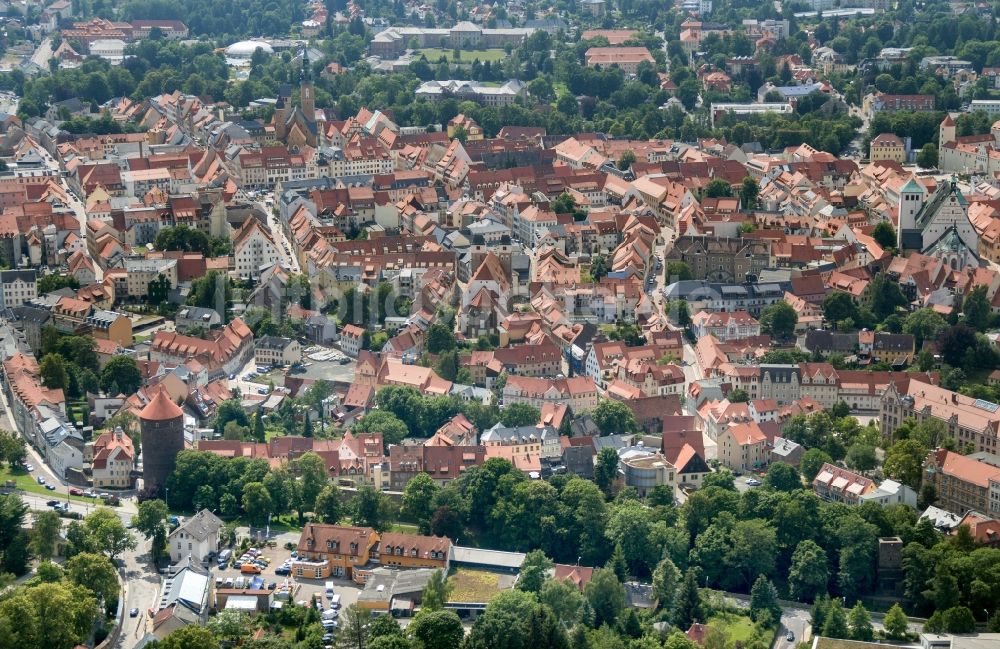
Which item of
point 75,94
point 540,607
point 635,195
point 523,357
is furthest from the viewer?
Answer: point 75,94

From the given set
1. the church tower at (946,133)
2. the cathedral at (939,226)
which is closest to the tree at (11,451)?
the cathedral at (939,226)

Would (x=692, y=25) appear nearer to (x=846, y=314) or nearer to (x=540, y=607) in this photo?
(x=846, y=314)

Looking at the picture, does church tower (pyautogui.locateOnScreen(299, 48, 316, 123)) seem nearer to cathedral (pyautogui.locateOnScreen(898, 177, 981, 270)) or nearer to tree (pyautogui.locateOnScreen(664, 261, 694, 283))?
tree (pyautogui.locateOnScreen(664, 261, 694, 283))

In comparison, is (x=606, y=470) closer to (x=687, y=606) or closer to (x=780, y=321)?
(x=687, y=606)

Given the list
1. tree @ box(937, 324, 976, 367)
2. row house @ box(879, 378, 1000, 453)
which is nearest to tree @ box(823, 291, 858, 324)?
tree @ box(937, 324, 976, 367)

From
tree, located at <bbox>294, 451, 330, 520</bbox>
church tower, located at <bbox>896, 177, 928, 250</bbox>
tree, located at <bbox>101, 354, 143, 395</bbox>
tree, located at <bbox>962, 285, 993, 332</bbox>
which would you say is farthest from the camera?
church tower, located at <bbox>896, 177, 928, 250</bbox>

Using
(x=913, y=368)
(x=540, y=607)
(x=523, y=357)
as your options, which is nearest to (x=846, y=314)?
(x=913, y=368)
